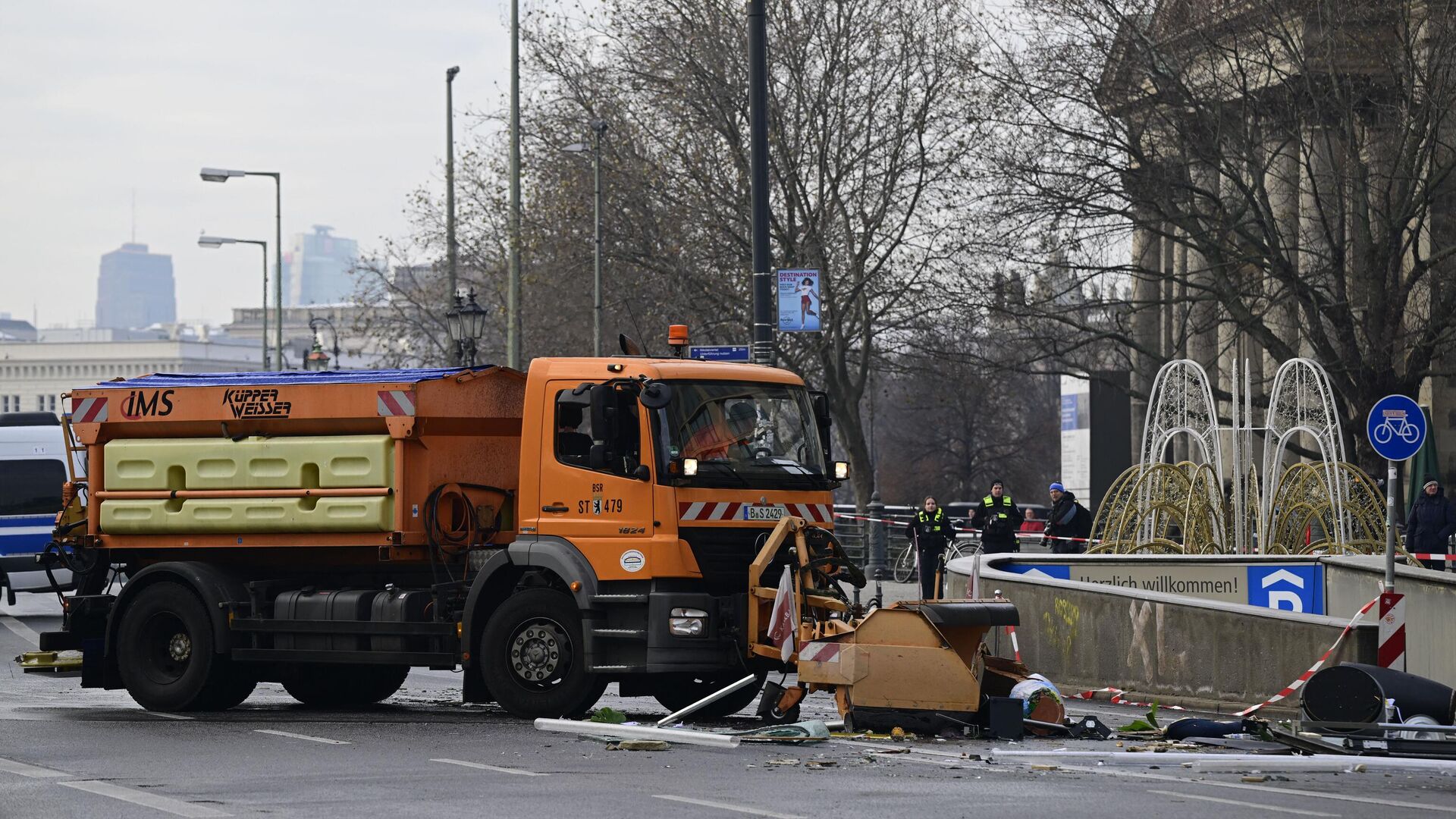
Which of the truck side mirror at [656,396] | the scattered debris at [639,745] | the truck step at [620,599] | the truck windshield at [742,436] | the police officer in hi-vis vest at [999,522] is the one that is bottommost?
the scattered debris at [639,745]

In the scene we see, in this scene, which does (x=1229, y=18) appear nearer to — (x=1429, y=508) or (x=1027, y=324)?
(x=1027, y=324)

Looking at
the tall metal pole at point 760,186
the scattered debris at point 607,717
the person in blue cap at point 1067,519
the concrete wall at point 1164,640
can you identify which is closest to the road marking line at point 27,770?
the scattered debris at point 607,717

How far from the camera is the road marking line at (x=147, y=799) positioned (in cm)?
947

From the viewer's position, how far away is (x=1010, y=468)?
79875 millimetres

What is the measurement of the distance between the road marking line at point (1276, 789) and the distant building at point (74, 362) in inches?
4918

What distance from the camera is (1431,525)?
25.1 m

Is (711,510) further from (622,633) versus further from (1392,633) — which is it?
(1392,633)

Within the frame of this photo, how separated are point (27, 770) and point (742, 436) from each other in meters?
5.24

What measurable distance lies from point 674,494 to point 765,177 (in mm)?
7504

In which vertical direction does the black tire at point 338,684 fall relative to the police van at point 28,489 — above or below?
below

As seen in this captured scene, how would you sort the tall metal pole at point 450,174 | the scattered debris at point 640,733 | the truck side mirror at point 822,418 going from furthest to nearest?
the tall metal pole at point 450,174, the truck side mirror at point 822,418, the scattered debris at point 640,733

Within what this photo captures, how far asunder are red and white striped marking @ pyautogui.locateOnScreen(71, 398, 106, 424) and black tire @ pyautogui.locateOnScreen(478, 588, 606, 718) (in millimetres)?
3795

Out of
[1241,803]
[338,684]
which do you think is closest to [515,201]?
[338,684]

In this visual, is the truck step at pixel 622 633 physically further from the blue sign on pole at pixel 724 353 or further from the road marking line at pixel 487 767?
the blue sign on pole at pixel 724 353
